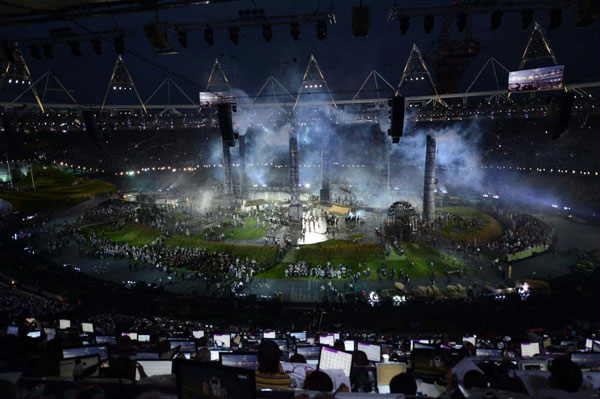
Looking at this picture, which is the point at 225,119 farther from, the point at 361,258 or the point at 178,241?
the point at 178,241

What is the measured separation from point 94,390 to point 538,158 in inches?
2086

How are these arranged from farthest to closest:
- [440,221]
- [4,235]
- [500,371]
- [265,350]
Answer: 1. [440,221]
2. [4,235]
3. [500,371]
4. [265,350]

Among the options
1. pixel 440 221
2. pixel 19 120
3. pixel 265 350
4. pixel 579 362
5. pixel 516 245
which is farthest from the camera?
pixel 19 120

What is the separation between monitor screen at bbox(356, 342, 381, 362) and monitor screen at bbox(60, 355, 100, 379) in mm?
4987

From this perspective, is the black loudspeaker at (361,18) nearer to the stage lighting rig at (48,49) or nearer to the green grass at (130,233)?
the stage lighting rig at (48,49)

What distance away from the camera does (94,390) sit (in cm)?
332

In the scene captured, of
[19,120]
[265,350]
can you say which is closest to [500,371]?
[265,350]

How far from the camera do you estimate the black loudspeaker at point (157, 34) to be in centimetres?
966

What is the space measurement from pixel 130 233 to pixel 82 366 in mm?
29211

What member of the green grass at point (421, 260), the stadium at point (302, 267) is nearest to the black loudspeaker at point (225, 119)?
the stadium at point (302, 267)

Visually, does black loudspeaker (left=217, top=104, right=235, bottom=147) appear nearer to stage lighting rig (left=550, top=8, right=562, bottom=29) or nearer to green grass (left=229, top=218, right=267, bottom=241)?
stage lighting rig (left=550, top=8, right=562, bottom=29)

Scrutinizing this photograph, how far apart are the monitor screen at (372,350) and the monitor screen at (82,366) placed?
4987mm

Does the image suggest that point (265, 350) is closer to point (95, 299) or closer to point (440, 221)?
point (95, 299)

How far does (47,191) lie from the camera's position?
1911 cm
